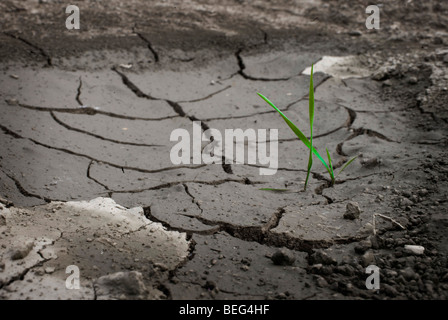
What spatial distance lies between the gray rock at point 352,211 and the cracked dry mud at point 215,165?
47 mm

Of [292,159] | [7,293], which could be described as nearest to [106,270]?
[7,293]

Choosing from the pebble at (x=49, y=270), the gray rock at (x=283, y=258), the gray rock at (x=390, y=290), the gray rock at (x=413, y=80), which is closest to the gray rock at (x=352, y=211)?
the gray rock at (x=283, y=258)

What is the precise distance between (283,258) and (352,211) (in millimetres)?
500

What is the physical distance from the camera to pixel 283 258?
7.23 feet

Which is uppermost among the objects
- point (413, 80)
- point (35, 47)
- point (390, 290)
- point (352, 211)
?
point (35, 47)

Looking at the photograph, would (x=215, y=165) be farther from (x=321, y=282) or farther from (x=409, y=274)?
(x=409, y=274)

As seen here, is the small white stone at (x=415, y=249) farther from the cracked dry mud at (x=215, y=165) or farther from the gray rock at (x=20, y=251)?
the gray rock at (x=20, y=251)

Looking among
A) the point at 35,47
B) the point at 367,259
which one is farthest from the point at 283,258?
the point at 35,47

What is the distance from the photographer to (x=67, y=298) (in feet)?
6.34

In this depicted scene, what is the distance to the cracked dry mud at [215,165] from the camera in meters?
2.12

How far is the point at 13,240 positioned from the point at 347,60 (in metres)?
3.15

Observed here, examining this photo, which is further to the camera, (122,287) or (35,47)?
(35,47)

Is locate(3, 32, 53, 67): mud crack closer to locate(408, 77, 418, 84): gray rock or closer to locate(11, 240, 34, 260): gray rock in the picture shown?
locate(11, 240, 34, 260): gray rock
